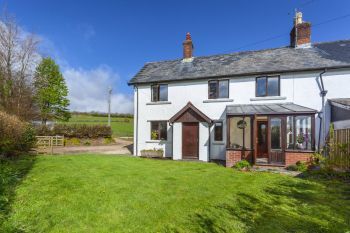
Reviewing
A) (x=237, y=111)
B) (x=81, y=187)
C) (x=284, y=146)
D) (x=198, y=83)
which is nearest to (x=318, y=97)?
(x=284, y=146)

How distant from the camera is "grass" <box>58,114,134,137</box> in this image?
137 ft

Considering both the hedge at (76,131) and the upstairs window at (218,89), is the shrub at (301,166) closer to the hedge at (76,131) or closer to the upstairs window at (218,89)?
the upstairs window at (218,89)

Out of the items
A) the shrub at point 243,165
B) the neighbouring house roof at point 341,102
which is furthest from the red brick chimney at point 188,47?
the neighbouring house roof at point 341,102

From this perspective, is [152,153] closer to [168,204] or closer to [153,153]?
[153,153]

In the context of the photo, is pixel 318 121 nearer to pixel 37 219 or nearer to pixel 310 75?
pixel 310 75

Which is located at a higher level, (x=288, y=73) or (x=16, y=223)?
(x=288, y=73)

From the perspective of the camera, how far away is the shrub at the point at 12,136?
12.1 metres

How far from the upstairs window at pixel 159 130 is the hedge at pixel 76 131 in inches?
477

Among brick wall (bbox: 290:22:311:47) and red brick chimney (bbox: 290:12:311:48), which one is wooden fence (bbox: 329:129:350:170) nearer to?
red brick chimney (bbox: 290:12:311:48)

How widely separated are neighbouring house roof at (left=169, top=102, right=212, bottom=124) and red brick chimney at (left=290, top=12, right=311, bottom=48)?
9332 millimetres

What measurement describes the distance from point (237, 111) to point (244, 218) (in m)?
9.33

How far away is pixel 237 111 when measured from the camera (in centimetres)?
1388

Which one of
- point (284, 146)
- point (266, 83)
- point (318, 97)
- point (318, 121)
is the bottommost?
point (284, 146)

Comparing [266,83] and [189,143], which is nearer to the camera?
[266,83]
